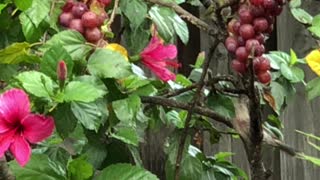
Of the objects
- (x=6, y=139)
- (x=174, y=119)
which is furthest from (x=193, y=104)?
(x=6, y=139)

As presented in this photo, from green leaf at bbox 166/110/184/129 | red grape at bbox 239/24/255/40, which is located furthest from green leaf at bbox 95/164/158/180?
green leaf at bbox 166/110/184/129

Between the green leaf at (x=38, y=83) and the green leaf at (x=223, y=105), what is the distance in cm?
48

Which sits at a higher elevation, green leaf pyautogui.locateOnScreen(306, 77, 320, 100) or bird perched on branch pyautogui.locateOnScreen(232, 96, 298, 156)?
green leaf pyautogui.locateOnScreen(306, 77, 320, 100)

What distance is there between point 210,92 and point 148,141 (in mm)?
716

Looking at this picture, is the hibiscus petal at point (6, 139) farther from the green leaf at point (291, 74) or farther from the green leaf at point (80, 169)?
the green leaf at point (291, 74)

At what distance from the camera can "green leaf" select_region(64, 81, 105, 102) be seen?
0.87 meters

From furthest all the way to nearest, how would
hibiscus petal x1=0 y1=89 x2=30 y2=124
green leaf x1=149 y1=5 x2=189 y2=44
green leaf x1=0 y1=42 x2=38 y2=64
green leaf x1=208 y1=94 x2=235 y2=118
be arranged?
green leaf x1=208 y1=94 x2=235 y2=118
green leaf x1=149 y1=5 x2=189 y2=44
green leaf x1=0 y1=42 x2=38 y2=64
hibiscus petal x1=0 y1=89 x2=30 y2=124

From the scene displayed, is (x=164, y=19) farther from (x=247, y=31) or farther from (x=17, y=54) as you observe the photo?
(x=17, y=54)

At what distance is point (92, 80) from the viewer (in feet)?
3.01

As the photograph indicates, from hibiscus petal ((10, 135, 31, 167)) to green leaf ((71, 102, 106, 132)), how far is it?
7cm

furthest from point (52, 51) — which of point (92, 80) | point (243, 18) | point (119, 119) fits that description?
point (243, 18)

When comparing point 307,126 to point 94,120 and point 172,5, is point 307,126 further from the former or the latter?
point 94,120

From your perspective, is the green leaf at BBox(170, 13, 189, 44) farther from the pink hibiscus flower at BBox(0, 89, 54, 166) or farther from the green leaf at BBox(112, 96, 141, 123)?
the pink hibiscus flower at BBox(0, 89, 54, 166)

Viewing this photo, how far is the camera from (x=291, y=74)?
4.72 feet
